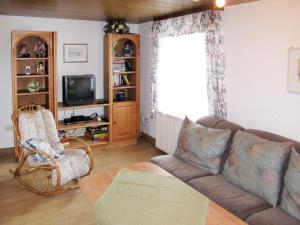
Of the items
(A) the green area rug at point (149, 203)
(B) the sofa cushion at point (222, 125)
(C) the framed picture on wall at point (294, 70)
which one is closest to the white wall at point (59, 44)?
(B) the sofa cushion at point (222, 125)

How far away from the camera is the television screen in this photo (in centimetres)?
531

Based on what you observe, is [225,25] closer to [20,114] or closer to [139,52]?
[139,52]

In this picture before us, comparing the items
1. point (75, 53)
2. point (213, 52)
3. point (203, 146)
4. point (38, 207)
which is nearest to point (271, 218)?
point (203, 146)

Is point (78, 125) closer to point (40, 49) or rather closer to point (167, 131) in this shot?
point (40, 49)

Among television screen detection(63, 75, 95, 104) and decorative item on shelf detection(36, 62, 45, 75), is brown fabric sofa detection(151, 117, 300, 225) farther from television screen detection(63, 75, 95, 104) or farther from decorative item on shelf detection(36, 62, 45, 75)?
decorative item on shelf detection(36, 62, 45, 75)

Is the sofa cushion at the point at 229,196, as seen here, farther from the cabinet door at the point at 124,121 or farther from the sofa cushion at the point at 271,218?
the cabinet door at the point at 124,121

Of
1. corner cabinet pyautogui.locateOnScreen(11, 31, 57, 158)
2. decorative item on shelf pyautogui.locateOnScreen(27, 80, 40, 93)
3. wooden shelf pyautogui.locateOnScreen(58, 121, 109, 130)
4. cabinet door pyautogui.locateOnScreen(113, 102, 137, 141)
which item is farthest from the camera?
cabinet door pyautogui.locateOnScreen(113, 102, 137, 141)

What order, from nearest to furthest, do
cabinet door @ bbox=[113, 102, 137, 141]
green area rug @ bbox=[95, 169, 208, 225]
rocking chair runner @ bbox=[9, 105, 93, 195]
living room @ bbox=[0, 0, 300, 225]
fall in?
green area rug @ bbox=[95, 169, 208, 225] < living room @ bbox=[0, 0, 300, 225] < rocking chair runner @ bbox=[9, 105, 93, 195] < cabinet door @ bbox=[113, 102, 137, 141]

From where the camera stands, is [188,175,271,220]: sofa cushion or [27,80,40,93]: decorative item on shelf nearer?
[188,175,271,220]: sofa cushion

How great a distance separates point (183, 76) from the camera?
4801mm

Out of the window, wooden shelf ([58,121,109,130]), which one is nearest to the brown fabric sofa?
the window

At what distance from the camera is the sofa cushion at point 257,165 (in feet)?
8.63

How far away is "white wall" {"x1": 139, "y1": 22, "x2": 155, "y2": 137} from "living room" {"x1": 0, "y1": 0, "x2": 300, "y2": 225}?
19mm

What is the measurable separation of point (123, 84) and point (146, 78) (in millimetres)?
460
